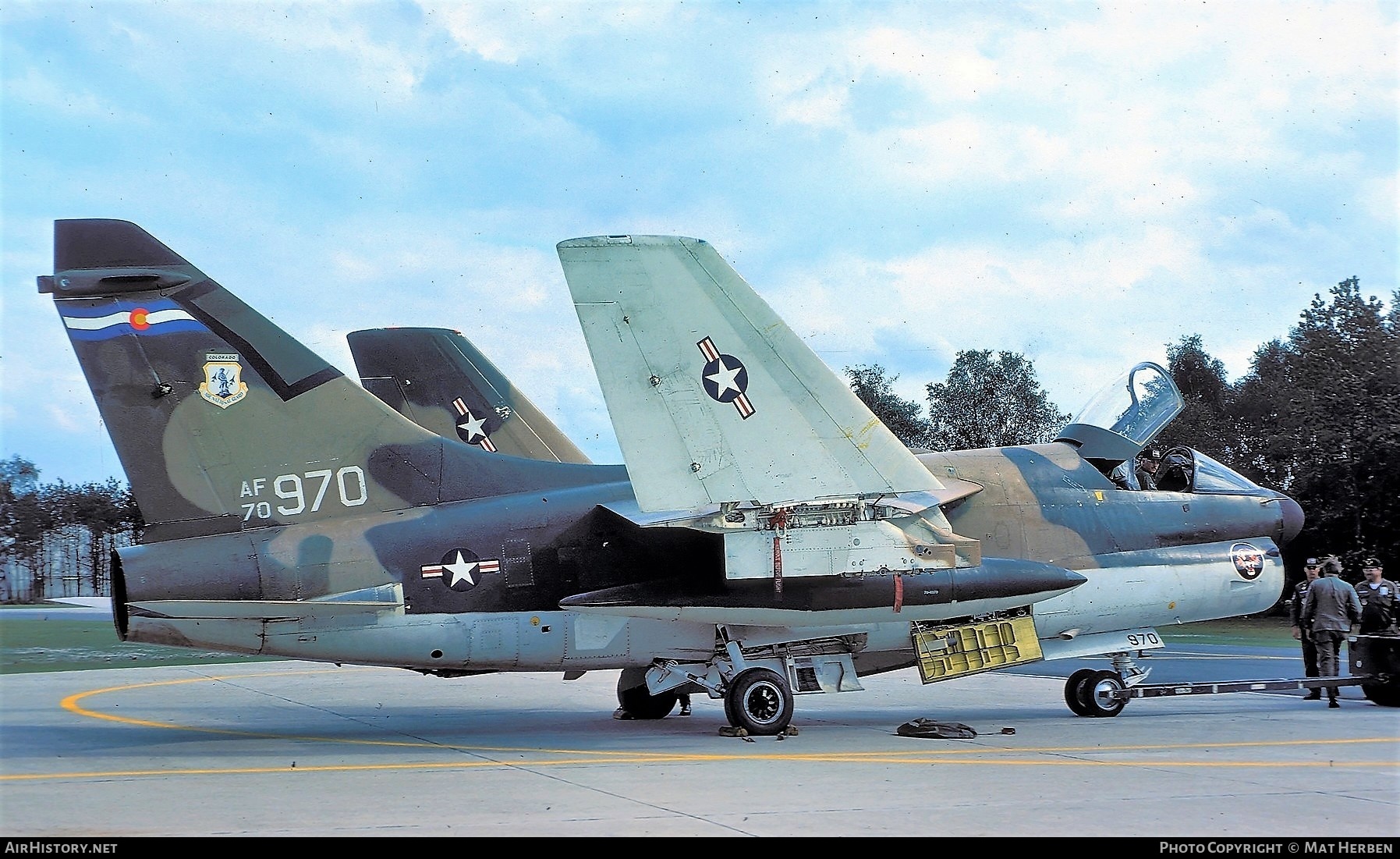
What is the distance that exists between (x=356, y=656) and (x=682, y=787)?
4.16 m

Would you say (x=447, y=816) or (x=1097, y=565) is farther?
(x=1097, y=565)

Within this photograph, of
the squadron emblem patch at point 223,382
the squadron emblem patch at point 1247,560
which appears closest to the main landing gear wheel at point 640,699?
the squadron emblem patch at point 223,382

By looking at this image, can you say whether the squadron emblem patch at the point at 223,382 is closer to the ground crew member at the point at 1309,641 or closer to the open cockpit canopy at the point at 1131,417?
the open cockpit canopy at the point at 1131,417

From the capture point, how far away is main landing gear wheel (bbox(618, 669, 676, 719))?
46.2 feet

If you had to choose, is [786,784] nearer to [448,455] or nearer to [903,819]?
[903,819]

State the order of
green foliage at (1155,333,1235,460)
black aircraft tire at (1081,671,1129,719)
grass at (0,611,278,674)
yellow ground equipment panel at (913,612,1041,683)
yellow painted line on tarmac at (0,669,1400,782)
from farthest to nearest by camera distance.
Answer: green foliage at (1155,333,1235,460)
grass at (0,611,278,674)
black aircraft tire at (1081,671,1129,719)
yellow ground equipment panel at (913,612,1041,683)
yellow painted line on tarmac at (0,669,1400,782)

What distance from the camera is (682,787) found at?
8.46 metres

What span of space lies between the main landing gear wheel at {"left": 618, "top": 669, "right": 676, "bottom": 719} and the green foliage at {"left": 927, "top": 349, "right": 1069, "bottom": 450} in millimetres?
26202

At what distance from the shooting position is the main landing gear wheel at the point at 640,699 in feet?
46.2

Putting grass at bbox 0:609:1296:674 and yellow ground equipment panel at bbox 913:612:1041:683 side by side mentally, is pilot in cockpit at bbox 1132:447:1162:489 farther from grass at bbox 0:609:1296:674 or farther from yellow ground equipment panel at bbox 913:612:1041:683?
grass at bbox 0:609:1296:674

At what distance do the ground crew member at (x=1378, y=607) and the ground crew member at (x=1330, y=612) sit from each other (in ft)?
0.63

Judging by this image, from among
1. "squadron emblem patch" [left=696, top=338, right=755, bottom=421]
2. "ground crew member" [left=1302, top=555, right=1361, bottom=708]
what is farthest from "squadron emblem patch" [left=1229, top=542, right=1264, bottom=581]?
"squadron emblem patch" [left=696, top=338, right=755, bottom=421]
